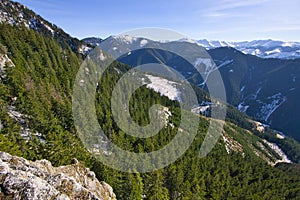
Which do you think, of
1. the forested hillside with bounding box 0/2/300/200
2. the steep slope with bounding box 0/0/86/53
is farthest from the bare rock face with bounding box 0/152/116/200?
the steep slope with bounding box 0/0/86/53

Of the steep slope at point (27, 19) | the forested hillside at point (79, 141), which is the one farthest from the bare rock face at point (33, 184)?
the steep slope at point (27, 19)

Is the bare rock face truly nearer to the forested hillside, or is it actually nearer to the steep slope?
the forested hillside

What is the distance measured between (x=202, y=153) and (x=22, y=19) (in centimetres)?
16325

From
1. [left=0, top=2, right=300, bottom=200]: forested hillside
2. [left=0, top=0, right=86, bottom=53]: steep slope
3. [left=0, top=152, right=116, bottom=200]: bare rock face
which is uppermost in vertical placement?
[left=0, top=0, right=86, bottom=53]: steep slope

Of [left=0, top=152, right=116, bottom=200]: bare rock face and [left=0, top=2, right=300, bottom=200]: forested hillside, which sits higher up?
[left=0, top=152, right=116, bottom=200]: bare rock face

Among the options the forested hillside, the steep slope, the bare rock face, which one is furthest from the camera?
the steep slope

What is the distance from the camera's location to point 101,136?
8925cm

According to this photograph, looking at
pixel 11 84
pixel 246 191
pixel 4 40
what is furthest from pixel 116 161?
pixel 4 40

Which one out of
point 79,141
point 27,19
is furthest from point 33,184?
point 27,19

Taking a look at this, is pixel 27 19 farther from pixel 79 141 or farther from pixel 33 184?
pixel 33 184

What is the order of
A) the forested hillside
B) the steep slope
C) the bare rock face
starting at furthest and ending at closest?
1. the steep slope
2. the forested hillside
3. the bare rock face

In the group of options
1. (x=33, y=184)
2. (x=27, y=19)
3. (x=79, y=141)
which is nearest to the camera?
(x=33, y=184)

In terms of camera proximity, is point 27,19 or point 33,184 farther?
point 27,19

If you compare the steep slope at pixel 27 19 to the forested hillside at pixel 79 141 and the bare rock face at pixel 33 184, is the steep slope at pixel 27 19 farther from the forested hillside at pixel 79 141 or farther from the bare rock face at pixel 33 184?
the bare rock face at pixel 33 184
